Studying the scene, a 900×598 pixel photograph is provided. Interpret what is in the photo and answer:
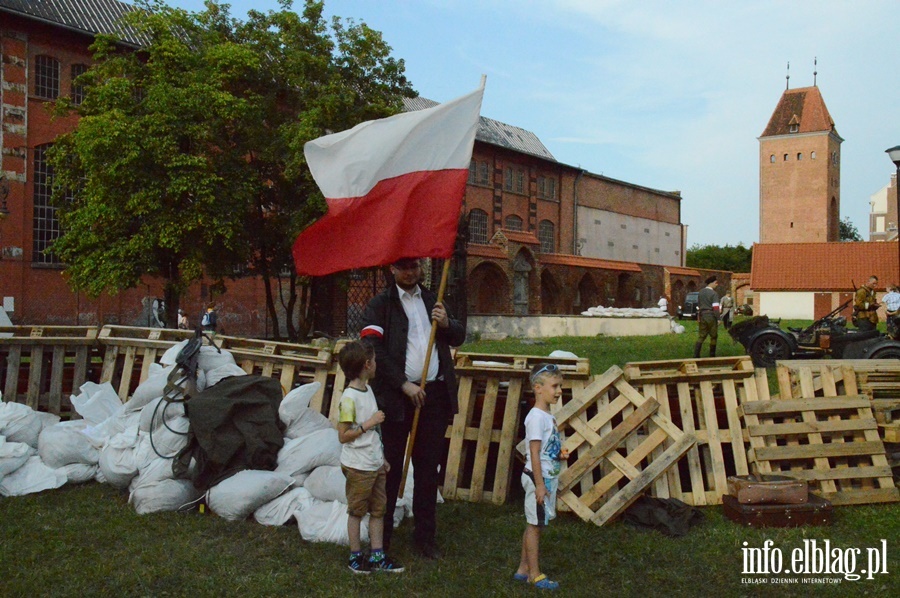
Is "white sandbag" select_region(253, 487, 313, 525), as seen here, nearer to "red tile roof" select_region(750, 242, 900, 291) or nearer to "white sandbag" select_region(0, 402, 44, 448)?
"white sandbag" select_region(0, 402, 44, 448)

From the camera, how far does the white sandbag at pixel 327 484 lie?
546 cm

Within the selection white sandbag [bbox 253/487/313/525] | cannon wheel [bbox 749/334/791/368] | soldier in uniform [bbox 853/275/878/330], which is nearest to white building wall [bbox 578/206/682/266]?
soldier in uniform [bbox 853/275/878/330]

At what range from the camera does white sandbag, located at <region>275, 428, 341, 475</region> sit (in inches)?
227

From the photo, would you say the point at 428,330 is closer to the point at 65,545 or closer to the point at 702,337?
the point at 65,545

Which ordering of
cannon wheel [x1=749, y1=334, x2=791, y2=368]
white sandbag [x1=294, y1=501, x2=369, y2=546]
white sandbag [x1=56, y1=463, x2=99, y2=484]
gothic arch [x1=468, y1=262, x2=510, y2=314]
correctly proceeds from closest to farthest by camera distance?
white sandbag [x1=294, y1=501, x2=369, y2=546]
white sandbag [x1=56, y1=463, x2=99, y2=484]
cannon wheel [x1=749, y1=334, x2=791, y2=368]
gothic arch [x1=468, y1=262, x2=510, y2=314]

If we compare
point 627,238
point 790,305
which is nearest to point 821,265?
point 790,305

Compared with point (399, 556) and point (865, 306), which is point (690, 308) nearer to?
point (865, 306)

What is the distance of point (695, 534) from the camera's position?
5.19 meters

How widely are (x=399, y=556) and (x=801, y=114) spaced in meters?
84.9

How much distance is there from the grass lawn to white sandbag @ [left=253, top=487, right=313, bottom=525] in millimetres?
85

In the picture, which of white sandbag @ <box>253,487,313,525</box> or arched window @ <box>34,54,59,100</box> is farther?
arched window @ <box>34,54,59,100</box>

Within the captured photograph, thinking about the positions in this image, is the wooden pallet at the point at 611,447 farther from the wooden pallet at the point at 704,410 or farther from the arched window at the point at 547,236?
the arched window at the point at 547,236

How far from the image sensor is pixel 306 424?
6168mm

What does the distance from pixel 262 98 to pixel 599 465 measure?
19.6m
